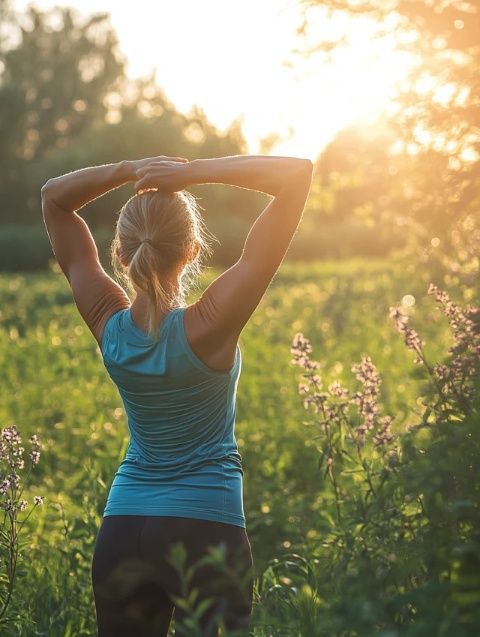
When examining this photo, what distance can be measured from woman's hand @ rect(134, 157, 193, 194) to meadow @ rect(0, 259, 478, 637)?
564 millimetres

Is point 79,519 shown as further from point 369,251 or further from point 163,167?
point 369,251

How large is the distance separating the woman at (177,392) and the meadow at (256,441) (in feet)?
0.93

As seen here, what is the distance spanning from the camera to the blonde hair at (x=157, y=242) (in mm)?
3055

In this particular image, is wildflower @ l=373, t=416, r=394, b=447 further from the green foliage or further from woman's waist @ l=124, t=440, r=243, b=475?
woman's waist @ l=124, t=440, r=243, b=475

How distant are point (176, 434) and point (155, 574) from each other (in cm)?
41

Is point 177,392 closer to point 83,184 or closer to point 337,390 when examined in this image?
point 83,184

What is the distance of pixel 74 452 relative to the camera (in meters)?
8.83

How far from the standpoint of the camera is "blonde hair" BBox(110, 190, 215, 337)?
305 cm

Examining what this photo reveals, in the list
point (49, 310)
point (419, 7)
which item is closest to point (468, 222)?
point (419, 7)

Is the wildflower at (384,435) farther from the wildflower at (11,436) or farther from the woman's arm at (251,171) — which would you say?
the wildflower at (11,436)

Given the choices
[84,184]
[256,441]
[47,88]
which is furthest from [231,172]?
[47,88]

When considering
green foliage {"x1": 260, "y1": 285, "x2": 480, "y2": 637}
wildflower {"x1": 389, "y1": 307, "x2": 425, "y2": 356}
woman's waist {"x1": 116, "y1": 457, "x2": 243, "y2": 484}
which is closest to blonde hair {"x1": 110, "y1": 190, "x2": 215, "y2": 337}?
woman's waist {"x1": 116, "y1": 457, "x2": 243, "y2": 484}

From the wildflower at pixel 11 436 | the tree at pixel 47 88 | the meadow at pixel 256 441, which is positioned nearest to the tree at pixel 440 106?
the meadow at pixel 256 441

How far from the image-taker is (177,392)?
2994mm
